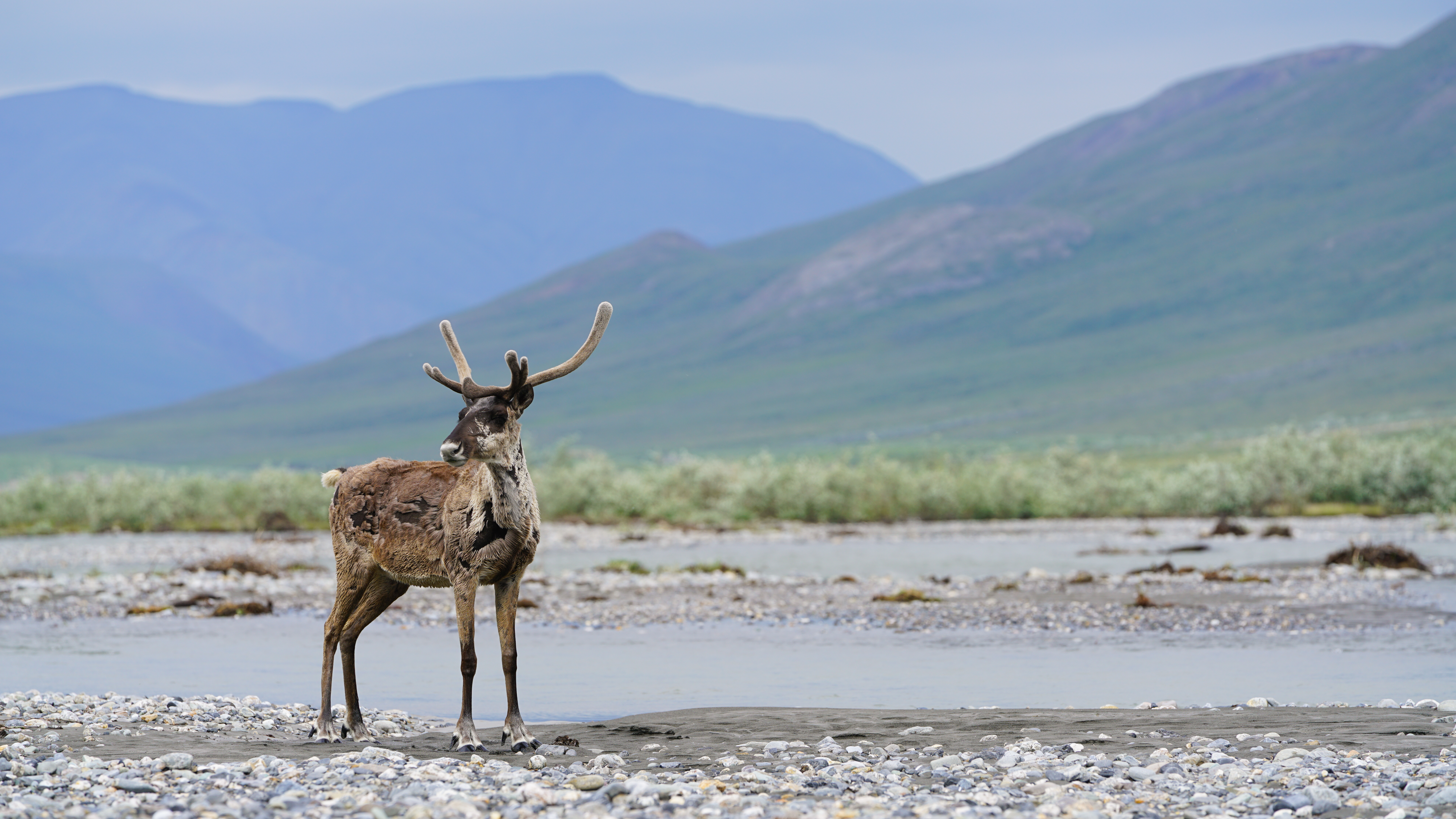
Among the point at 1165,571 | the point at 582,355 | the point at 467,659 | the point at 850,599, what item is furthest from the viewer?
the point at 1165,571

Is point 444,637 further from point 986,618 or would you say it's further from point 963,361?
point 963,361

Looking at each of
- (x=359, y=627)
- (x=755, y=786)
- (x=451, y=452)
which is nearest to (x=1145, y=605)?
A: (x=359, y=627)

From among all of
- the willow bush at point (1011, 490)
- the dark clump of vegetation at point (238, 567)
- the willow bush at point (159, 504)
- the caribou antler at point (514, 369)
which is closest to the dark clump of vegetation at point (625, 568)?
the dark clump of vegetation at point (238, 567)

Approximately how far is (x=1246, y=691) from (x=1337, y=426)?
11244cm

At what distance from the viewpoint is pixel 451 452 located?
35.3ft

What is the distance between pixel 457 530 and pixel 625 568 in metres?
21.8

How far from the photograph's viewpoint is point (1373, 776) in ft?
32.8

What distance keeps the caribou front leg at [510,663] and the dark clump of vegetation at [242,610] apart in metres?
13.7

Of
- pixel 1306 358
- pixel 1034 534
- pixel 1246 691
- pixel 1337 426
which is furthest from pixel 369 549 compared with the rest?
pixel 1306 358

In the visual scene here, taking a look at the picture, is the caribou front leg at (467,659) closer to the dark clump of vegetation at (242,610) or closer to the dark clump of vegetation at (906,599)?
the dark clump of vegetation at (242,610)

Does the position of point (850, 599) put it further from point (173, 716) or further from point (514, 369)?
point (514, 369)

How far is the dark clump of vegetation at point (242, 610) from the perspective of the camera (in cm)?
2411

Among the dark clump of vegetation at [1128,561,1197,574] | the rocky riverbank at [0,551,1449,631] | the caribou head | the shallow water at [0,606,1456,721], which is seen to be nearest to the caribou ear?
the caribou head

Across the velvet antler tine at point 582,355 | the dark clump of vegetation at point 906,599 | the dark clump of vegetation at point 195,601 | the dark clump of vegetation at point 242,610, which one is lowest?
the dark clump of vegetation at point 906,599
